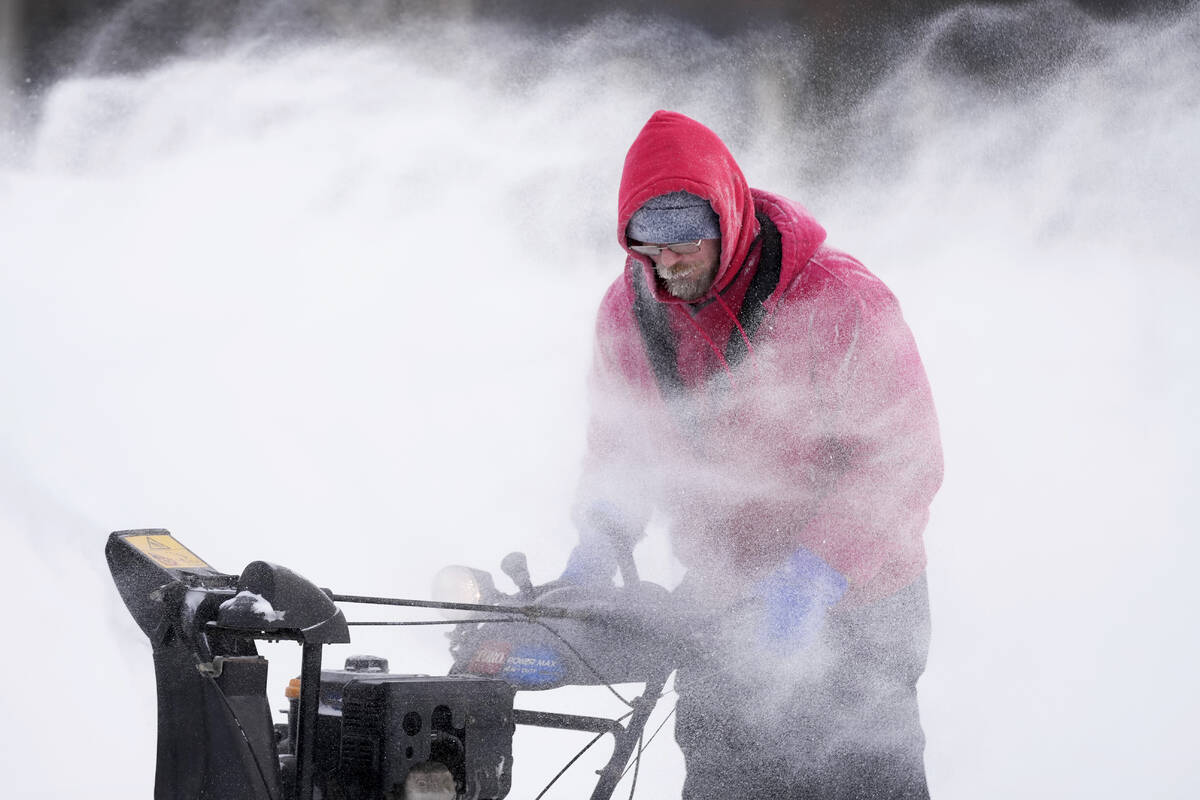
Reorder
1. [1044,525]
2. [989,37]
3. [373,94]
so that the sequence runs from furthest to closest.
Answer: [373,94], [989,37], [1044,525]

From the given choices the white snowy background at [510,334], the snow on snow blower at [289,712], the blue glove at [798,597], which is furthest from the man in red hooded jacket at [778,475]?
the white snowy background at [510,334]

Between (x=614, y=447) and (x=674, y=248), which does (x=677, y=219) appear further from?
(x=614, y=447)

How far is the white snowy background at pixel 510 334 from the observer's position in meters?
3.71

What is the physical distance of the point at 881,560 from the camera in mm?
2277

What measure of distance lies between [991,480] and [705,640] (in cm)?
238

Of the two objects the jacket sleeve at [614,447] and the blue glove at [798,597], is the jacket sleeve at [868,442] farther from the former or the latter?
the jacket sleeve at [614,447]

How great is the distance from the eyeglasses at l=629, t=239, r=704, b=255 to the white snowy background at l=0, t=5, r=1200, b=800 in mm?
1140

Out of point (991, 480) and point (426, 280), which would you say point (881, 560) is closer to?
point (991, 480)

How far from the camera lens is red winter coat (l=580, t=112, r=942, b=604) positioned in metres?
2.30

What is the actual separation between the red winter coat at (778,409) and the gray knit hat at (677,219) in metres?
0.03

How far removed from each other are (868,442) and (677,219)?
1.88 ft

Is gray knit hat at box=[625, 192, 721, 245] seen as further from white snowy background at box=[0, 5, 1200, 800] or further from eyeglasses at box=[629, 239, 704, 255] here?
white snowy background at box=[0, 5, 1200, 800]

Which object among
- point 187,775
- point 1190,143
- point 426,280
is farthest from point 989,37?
point 187,775

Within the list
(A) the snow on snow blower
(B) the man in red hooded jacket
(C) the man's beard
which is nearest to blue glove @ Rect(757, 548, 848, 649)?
(B) the man in red hooded jacket
